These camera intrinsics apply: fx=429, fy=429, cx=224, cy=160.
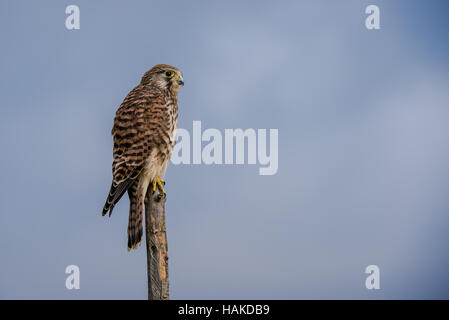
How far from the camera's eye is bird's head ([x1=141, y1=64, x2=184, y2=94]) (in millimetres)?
4922

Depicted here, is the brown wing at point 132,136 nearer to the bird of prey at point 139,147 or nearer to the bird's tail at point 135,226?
the bird of prey at point 139,147

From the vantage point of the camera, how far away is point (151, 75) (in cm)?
496

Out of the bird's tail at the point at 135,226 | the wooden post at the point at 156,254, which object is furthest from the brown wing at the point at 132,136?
the wooden post at the point at 156,254

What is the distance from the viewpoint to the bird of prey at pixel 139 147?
4.23 m

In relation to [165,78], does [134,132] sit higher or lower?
lower

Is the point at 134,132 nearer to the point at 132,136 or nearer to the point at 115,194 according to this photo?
the point at 132,136

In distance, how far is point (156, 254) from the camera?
4.16 m

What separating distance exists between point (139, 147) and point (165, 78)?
1.01 m

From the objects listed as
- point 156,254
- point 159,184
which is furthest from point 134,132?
point 156,254

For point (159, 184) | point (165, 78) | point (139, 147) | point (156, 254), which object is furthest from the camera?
point (165, 78)
